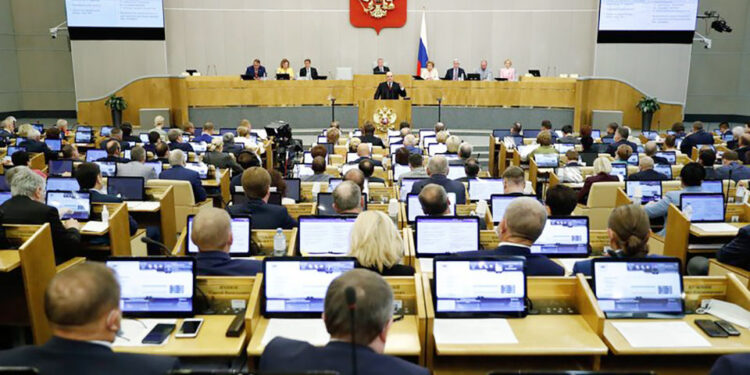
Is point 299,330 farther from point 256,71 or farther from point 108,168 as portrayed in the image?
point 256,71

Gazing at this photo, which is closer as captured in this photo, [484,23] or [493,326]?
[493,326]

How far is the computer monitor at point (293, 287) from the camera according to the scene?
337 centimetres

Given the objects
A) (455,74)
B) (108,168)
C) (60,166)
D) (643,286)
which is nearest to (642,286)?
(643,286)

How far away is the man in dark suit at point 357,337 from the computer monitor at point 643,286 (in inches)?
66.1

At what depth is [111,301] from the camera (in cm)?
217

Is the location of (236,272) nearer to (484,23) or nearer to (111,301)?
(111,301)

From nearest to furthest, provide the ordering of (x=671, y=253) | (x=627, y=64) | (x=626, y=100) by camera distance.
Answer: (x=671, y=253) < (x=626, y=100) < (x=627, y=64)

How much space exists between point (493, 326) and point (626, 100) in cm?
1397

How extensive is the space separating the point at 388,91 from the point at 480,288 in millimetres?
11617

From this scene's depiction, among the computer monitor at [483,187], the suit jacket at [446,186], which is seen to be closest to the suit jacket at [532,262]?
the suit jacket at [446,186]

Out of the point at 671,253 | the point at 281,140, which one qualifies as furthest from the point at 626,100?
the point at 671,253

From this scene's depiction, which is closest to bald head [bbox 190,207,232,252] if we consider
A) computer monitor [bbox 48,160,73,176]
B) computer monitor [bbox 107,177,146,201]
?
A: computer monitor [bbox 107,177,146,201]

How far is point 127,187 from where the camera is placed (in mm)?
6801

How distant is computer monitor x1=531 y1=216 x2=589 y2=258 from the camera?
4.77m
